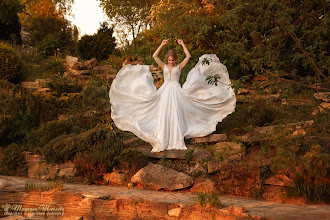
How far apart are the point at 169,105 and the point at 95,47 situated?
31.2 ft

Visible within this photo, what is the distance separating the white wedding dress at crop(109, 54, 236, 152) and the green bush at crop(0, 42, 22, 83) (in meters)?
6.21

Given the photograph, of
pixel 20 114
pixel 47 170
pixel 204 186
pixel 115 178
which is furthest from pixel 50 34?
pixel 204 186

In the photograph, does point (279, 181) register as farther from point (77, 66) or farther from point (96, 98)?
point (77, 66)

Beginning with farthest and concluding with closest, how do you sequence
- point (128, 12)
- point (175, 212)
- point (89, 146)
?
point (128, 12) < point (89, 146) < point (175, 212)

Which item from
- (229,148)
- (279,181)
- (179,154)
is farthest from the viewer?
(179,154)

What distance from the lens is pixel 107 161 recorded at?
281 inches

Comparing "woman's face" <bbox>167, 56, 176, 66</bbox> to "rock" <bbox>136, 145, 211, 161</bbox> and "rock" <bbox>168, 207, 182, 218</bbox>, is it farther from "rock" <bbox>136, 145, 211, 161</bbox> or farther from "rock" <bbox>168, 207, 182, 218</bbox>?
"rock" <bbox>168, 207, 182, 218</bbox>

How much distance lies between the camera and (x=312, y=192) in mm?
5547

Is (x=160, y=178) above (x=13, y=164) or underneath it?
underneath

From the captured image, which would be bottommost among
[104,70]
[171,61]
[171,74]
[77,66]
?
[171,74]

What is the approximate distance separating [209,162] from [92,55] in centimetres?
1098

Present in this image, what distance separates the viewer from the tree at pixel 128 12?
2162 cm

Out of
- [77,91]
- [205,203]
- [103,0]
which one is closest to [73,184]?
[205,203]

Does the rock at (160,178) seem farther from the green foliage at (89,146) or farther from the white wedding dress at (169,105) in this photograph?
the green foliage at (89,146)
